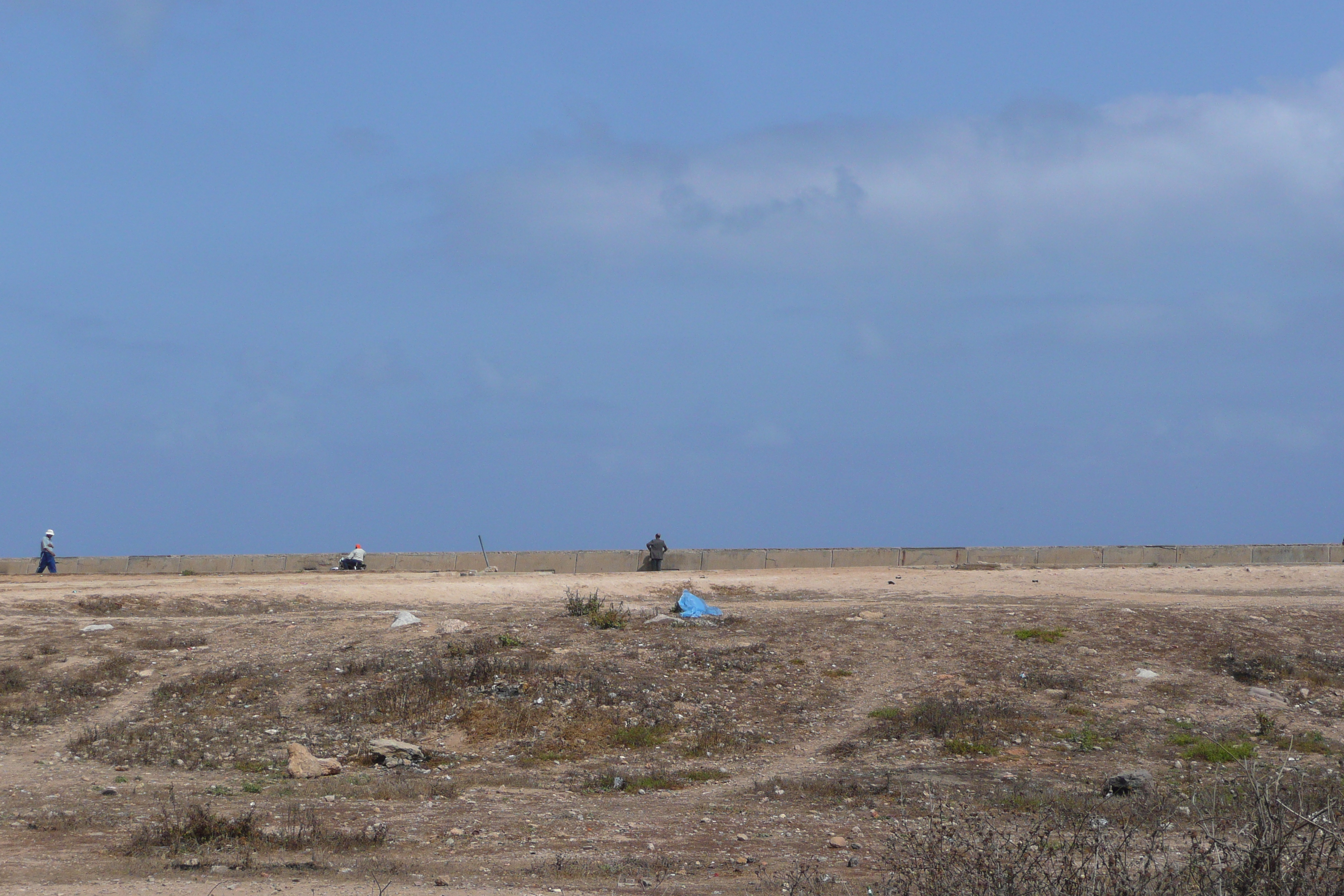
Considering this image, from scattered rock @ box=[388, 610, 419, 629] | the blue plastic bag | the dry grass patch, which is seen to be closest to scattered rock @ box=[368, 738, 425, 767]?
the dry grass patch

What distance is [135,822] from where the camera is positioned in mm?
10219

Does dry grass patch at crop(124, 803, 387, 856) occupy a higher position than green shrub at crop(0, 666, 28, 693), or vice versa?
green shrub at crop(0, 666, 28, 693)

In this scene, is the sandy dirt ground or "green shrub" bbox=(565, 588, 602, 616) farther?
"green shrub" bbox=(565, 588, 602, 616)

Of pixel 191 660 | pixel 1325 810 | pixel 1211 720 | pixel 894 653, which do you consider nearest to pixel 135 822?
pixel 191 660

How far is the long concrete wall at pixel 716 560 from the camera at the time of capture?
99.8 feet

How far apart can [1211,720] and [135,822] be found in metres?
12.7

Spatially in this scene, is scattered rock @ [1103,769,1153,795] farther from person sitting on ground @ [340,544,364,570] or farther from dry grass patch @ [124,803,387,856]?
person sitting on ground @ [340,544,364,570]

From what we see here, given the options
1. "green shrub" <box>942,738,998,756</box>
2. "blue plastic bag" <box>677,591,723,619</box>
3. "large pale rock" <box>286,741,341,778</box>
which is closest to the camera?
"large pale rock" <box>286,741,341,778</box>

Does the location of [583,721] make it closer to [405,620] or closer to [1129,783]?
[405,620]

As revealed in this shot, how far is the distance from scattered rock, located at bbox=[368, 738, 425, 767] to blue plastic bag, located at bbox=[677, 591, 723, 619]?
678cm

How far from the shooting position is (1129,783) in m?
11.6

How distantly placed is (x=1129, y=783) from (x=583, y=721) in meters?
6.54

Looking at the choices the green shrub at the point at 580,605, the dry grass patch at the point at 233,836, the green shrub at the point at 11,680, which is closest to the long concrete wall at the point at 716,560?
the green shrub at the point at 580,605

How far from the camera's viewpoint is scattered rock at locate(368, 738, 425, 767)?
43.9 feet
